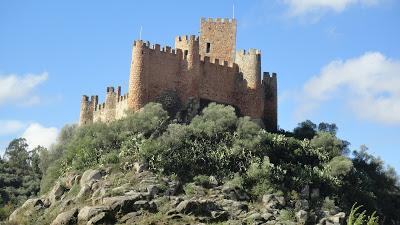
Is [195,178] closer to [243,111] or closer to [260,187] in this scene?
[260,187]

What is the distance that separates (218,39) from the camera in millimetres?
60594

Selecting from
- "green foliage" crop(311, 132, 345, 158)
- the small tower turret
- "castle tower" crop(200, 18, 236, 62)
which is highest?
"castle tower" crop(200, 18, 236, 62)

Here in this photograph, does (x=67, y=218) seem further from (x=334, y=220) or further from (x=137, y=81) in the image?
(x=334, y=220)

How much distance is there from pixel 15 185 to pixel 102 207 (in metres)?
25.1

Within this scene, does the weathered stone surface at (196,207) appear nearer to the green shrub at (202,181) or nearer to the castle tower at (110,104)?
the green shrub at (202,181)

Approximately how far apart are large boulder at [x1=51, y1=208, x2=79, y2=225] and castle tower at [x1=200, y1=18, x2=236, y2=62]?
65.8 ft

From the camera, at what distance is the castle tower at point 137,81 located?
53469 mm

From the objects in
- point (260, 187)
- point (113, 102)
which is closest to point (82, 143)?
point (113, 102)

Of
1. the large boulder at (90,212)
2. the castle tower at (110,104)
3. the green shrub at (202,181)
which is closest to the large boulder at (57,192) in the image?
the large boulder at (90,212)

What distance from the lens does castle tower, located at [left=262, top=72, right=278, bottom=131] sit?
198 feet

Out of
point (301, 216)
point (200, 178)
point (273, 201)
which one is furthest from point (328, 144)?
point (200, 178)

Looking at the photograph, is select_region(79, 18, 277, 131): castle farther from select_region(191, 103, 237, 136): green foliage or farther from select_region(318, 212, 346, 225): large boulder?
select_region(318, 212, 346, 225): large boulder

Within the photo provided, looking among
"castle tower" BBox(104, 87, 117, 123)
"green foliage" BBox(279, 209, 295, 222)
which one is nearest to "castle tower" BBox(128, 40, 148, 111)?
"castle tower" BBox(104, 87, 117, 123)

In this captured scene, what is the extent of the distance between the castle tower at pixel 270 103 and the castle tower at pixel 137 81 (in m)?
10.9
